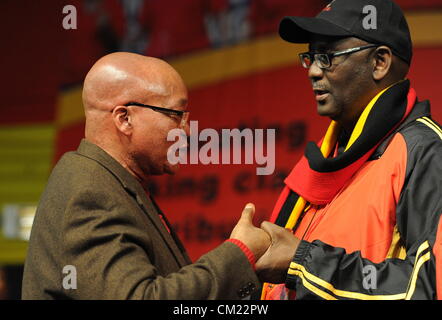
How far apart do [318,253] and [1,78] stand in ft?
13.3

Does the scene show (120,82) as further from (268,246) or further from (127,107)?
(268,246)

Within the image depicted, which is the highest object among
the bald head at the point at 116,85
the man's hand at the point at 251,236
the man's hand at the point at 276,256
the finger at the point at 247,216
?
the bald head at the point at 116,85

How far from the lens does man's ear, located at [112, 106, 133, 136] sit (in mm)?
1980

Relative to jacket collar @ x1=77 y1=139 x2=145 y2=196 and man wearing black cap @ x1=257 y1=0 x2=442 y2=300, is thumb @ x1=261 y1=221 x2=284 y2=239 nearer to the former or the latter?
man wearing black cap @ x1=257 y1=0 x2=442 y2=300

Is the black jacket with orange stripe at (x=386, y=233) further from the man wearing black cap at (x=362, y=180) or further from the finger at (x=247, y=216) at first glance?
the finger at (x=247, y=216)

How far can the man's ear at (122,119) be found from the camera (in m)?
1.98

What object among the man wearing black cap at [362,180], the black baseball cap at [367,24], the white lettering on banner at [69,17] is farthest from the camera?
the white lettering on banner at [69,17]

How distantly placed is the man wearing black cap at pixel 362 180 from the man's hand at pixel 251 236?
0.11 feet

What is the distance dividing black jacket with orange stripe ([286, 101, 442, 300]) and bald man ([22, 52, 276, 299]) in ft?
0.57

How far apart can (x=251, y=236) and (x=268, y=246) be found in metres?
0.07

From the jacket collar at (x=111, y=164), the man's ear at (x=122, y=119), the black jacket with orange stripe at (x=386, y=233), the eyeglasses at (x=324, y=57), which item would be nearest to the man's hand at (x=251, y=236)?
the black jacket with orange stripe at (x=386, y=233)

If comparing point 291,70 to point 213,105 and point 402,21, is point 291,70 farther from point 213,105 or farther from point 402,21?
point 402,21

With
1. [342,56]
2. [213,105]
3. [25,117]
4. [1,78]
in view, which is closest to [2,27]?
[1,78]

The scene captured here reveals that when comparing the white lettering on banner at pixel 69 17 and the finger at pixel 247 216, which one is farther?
the white lettering on banner at pixel 69 17
